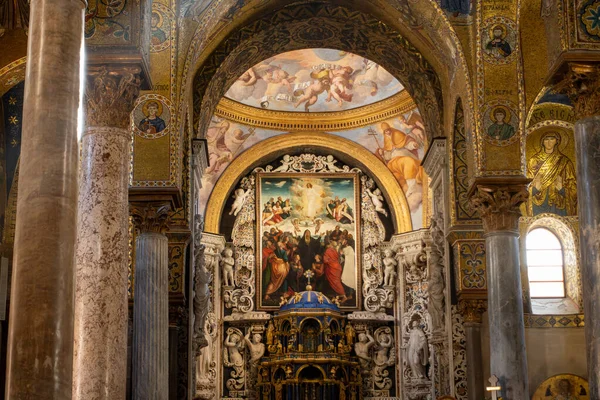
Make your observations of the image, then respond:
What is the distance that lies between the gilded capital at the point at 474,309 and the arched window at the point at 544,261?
3.94m

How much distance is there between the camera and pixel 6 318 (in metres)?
17.8

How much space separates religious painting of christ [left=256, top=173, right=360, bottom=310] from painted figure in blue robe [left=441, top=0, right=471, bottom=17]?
11021mm

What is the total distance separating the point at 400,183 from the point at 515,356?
12390 millimetres

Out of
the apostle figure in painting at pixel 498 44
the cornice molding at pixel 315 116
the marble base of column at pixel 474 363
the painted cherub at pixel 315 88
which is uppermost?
the painted cherub at pixel 315 88

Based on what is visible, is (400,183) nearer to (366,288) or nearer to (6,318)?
(366,288)

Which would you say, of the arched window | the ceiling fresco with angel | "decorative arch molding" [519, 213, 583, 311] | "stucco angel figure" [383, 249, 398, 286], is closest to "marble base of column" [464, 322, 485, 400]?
"decorative arch molding" [519, 213, 583, 311]

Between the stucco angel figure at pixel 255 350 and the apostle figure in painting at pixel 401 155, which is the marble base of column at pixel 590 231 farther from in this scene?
the stucco angel figure at pixel 255 350

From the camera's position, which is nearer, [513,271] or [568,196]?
[513,271]

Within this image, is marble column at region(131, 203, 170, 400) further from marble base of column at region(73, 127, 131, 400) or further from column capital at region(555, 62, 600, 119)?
column capital at region(555, 62, 600, 119)

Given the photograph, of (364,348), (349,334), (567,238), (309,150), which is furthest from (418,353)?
(309,150)

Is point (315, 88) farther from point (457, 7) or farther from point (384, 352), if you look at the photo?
point (457, 7)

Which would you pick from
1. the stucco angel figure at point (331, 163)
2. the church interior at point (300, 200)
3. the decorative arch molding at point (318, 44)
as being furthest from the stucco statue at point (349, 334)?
the decorative arch molding at point (318, 44)

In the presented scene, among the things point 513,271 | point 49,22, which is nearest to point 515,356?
point 513,271

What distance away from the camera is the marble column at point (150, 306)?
16469 mm
